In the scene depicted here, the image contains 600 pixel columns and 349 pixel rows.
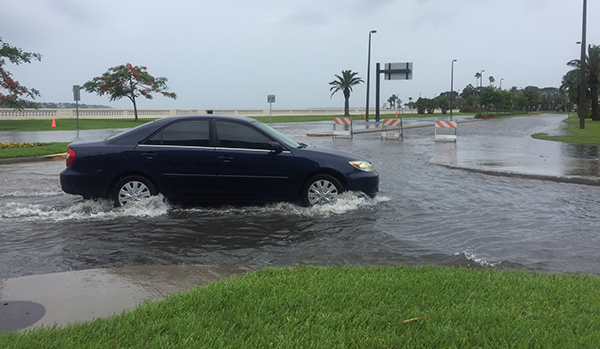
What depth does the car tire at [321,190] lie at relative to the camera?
8008 mm

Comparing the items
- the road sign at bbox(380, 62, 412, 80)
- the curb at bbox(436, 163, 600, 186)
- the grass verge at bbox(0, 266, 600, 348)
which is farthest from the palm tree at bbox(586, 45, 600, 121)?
the grass verge at bbox(0, 266, 600, 348)

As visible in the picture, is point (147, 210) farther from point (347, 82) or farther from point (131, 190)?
point (347, 82)

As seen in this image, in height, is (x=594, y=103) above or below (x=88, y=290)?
above

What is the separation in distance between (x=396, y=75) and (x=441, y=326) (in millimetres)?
51796

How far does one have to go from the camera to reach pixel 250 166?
7824 millimetres

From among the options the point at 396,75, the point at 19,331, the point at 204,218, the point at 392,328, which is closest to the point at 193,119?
the point at 204,218

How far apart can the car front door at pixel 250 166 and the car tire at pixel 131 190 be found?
115 cm

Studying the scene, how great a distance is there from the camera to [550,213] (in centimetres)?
788

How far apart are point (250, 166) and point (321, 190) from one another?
1217 mm

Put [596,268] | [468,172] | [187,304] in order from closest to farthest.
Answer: [187,304] → [596,268] → [468,172]

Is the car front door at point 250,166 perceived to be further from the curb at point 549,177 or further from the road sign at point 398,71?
the road sign at point 398,71

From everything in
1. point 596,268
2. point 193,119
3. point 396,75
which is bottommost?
point 596,268

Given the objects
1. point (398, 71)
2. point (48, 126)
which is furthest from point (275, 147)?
point (398, 71)

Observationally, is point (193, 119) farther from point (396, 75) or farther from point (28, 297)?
point (396, 75)
